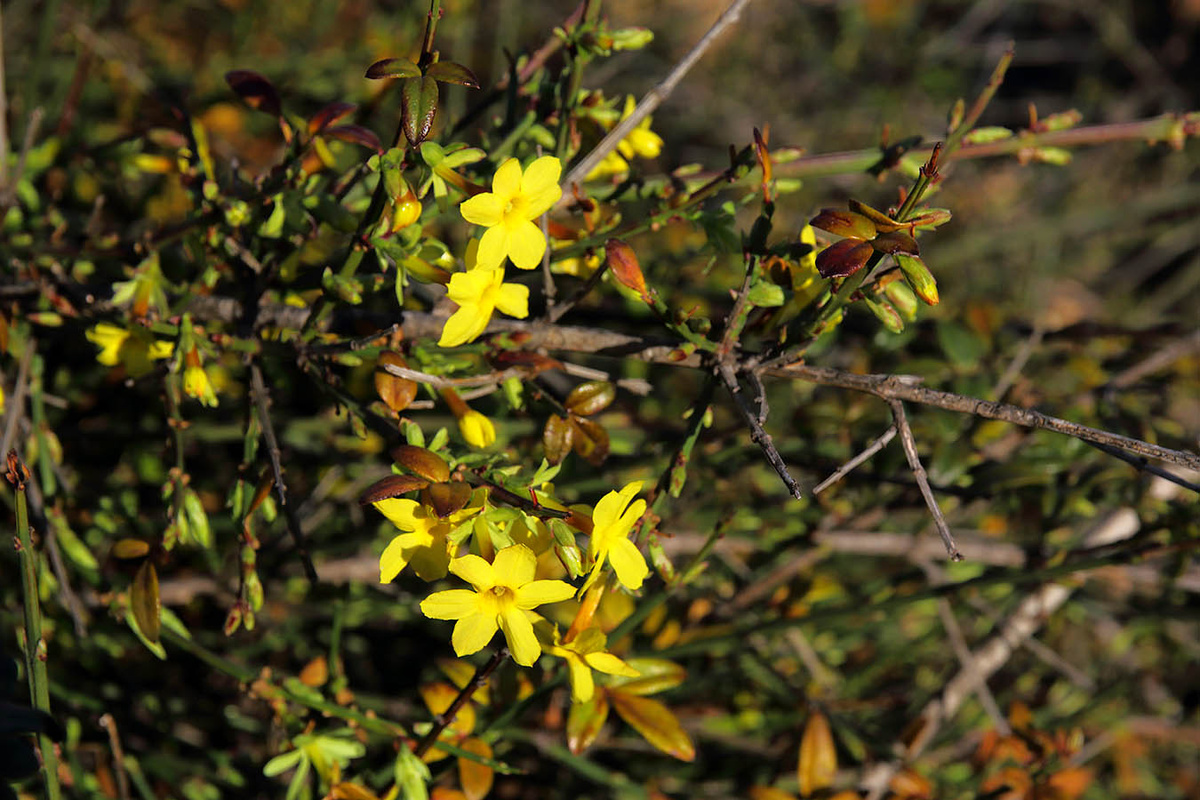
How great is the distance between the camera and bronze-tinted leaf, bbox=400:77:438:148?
0.80 m

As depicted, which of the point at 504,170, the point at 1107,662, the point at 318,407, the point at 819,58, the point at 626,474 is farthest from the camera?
the point at 819,58

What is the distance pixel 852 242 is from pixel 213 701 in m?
1.28

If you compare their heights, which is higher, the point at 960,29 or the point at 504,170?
the point at 504,170

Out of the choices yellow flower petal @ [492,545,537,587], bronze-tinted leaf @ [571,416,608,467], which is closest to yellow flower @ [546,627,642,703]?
yellow flower petal @ [492,545,537,587]

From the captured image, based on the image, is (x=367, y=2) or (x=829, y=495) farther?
(x=367, y=2)

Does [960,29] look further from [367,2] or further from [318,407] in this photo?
[318,407]

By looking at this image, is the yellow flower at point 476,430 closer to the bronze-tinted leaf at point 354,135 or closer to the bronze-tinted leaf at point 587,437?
the bronze-tinted leaf at point 587,437

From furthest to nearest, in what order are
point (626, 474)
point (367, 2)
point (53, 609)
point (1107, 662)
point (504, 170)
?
point (367, 2)
point (1107, 662)
point (626, 474)
point (53, 609)
point (504, 170)

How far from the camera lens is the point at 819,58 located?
3379 mm

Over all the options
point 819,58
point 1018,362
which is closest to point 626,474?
point 1018,362

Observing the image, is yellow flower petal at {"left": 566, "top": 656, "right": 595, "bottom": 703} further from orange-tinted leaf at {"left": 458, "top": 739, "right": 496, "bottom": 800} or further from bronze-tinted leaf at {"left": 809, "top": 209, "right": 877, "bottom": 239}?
bronze-tinted leaf at {"left": 809, "top": 209, "right": 877, "bottom": 239}

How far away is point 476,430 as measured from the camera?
103 cm

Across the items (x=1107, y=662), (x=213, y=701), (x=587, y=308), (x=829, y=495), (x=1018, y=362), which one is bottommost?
(x=1107, y=662)

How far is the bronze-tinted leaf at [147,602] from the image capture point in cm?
104
